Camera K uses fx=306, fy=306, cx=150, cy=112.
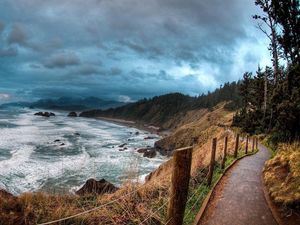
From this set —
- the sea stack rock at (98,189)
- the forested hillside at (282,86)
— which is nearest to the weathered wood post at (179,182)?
the sea stack rock at (98,189)

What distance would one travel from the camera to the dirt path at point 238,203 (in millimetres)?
6770

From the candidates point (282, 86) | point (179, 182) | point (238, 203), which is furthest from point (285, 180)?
point (282, 86)

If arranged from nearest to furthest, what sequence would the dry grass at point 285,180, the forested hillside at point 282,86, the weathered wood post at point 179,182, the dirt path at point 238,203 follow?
the weathered wood post at point 179,182 → the dirt path at point 238,203 → the dry grass at point 285,180 → the forested hillside at point 282,86

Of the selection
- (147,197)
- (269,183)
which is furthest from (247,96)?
(147,197)

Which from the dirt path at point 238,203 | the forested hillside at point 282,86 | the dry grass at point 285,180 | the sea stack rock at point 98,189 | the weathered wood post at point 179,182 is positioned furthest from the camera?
the forested hillside at point 282,86

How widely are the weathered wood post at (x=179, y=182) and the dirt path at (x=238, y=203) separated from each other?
2.13 metres

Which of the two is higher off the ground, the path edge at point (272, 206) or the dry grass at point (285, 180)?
the dry grass at point (285, 180)

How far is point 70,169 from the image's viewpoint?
32.8 m

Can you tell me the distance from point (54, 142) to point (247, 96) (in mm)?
35181

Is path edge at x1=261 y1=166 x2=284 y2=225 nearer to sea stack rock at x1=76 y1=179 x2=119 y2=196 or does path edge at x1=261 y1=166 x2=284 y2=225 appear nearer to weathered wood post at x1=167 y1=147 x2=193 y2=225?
weathered wood post at x1=167 y1=147 x2=193 y2=225

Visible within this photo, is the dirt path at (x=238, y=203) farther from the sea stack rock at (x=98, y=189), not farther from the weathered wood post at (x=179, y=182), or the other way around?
the sea stack rock at (x=98, y=189)

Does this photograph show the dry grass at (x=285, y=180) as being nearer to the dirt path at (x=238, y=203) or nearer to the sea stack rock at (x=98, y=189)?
the dirt path at (x=238, y=203)

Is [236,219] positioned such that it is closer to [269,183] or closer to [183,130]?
[269,183]

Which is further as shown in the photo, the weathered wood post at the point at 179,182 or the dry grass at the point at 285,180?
the dry grass at the point at 285,180
